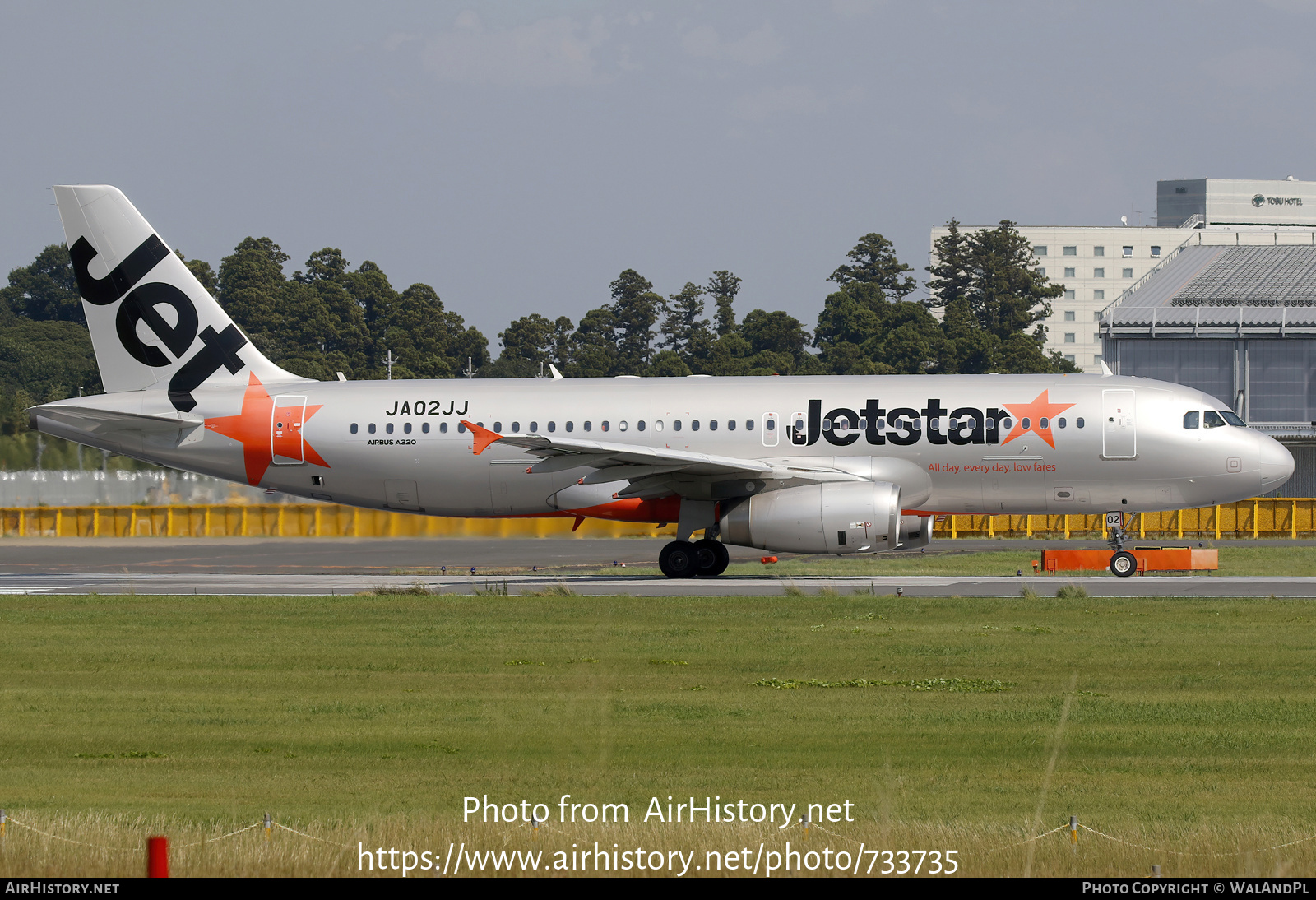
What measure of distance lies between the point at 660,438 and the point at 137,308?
41.7 feet

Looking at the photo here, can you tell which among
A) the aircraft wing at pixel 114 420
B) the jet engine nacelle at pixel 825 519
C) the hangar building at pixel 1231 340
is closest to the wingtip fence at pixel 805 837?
the jet engine nacelle at pixel 825 519

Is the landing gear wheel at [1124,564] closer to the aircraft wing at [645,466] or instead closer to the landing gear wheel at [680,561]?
the aircraft wing at [645,466]

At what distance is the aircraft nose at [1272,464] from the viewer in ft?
107

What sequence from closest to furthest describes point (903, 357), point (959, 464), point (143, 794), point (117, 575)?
1. point (143, 794)
2. point (959, 464)
3. point (117, 575)
4. point (903, 357)

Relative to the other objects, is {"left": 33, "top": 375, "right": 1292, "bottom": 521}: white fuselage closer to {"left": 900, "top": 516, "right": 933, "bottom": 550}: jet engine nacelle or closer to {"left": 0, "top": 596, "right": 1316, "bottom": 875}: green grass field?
{"left": 900, "top": 516, "right": 933, "bottom": 550}: jet engine nacelle

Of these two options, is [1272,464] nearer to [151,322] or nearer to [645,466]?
[645,466]

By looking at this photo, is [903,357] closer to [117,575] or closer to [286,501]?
[286,501]

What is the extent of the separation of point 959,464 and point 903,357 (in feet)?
302

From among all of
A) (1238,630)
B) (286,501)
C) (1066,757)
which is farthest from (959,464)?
(286,501)

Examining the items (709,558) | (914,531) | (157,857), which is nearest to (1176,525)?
(914,531)

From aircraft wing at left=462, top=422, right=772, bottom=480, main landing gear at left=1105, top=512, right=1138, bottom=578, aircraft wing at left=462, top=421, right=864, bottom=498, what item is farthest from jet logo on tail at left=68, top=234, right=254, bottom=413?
main landing gear at left=1105, top=512, right=1138, bottom=578

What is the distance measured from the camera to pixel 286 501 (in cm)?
6016

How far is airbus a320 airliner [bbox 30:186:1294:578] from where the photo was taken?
106ft

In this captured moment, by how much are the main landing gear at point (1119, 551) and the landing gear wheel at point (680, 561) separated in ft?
30.8
